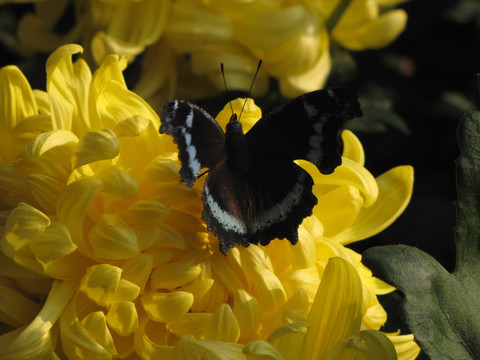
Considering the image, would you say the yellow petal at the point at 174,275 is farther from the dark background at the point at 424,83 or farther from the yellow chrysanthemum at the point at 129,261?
the dark background at the point at 424,83

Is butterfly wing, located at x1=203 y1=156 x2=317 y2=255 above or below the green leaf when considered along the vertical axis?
above

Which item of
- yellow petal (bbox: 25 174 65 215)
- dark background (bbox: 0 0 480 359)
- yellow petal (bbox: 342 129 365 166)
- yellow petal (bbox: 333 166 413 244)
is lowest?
dark background (bbox: 0 0 480 359)

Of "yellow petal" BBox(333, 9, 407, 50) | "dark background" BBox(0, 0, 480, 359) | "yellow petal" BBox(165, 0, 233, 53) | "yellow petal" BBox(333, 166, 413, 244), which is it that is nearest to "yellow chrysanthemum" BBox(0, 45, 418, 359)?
"yellow petal" BBox(333, 166, 413, 244)

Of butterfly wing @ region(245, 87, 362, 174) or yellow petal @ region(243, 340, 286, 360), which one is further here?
butterfly wing @ region(245, 87, 362, 174)

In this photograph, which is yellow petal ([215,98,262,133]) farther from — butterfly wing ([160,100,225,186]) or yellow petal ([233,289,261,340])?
yellow petal ([233,289,261,340])

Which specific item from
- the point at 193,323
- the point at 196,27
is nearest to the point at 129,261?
the point at 193,323

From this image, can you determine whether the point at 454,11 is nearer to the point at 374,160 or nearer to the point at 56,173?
the point at 374,160

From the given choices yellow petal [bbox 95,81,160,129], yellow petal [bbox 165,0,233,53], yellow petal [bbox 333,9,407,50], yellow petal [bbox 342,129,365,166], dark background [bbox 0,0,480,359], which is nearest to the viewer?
yellow petal [bbox 95,81,160,129]
